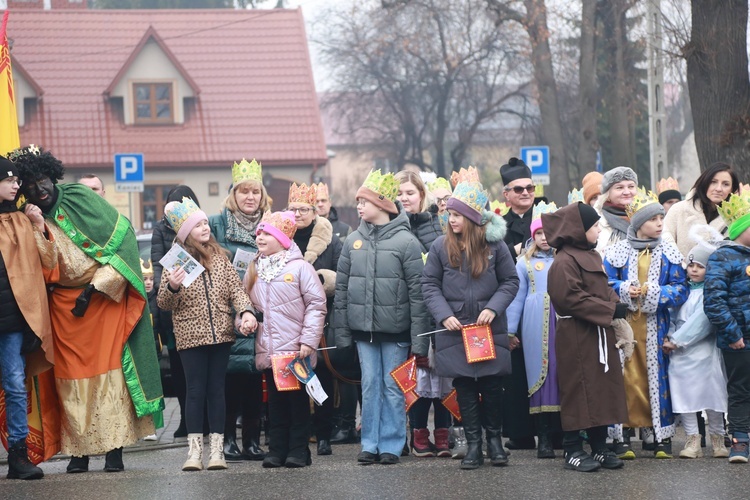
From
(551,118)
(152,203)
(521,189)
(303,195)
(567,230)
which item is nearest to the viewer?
(567,230)

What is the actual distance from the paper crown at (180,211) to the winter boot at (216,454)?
1.46 meters

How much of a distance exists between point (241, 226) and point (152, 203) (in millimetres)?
35136

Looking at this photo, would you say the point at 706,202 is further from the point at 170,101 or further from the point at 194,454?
the point at 170,101

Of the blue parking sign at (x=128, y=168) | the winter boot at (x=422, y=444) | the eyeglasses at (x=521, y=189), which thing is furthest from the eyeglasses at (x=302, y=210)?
the blue parking sign at (x=128, y=168)

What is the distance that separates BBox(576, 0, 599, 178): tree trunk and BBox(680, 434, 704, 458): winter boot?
20.8 m

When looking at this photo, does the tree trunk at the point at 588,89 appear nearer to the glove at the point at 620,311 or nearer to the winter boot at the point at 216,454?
the glove at the point at 620,311

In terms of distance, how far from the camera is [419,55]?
49.1 metres

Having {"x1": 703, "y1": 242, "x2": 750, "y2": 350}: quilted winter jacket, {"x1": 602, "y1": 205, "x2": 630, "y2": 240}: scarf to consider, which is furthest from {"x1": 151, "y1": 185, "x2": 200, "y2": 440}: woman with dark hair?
{"x1": 703, "y1": 242, "x2": 750, "y2": 350}: quilted winter jacket

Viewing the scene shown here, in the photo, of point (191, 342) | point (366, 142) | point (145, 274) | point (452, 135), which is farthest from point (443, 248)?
point (452, 135)

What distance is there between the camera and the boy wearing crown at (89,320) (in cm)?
946

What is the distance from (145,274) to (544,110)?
2141 centimetres

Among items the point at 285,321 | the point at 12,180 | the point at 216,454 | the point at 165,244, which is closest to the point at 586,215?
the point at 285,321

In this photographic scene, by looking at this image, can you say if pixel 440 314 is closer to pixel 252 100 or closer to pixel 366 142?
pixel 252 100

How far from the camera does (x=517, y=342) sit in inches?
400
